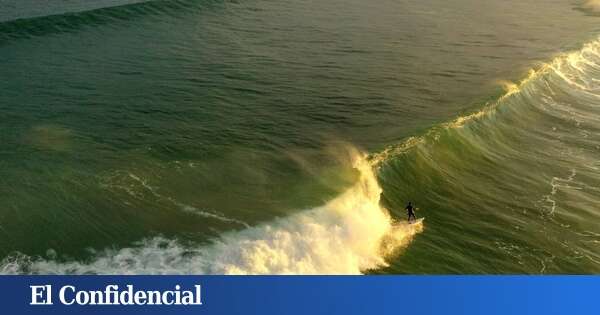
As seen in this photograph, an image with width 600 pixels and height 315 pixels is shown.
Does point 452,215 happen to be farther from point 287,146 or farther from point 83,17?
point 83,17

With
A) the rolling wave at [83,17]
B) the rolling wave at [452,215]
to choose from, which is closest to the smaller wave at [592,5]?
the rolling wave at [452,215]

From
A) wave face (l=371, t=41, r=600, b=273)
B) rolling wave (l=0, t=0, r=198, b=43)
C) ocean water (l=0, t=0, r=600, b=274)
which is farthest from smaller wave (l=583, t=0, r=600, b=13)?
rolling wave (l=0, t=0, r=198, b=43)

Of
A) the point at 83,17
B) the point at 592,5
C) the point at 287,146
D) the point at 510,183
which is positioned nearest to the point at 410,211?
the point at 510,183

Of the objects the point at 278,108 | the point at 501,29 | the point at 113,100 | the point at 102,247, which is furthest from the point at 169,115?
the point at 501,29

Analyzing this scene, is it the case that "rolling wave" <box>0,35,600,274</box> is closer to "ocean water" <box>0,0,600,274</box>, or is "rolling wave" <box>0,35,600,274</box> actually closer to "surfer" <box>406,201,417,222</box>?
"ocean water" <box>0,0,600,274</box>

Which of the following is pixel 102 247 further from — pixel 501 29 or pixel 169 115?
pixel 501 29

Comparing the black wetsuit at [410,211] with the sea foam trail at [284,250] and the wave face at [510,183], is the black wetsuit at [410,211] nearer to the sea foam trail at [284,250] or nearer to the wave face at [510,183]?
the sea foam trail at [284,250]
